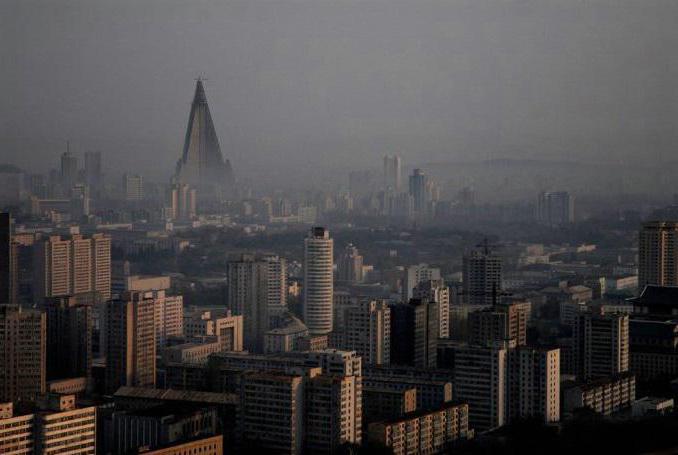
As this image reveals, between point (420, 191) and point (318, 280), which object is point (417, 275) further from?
point (318, 280)

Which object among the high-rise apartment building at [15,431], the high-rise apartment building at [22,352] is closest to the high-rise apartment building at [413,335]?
the high-rise apartment building at [22,352]

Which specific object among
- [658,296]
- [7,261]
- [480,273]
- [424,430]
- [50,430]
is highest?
[7,261]

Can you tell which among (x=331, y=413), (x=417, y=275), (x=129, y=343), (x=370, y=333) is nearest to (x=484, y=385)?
(x=331, y=413)

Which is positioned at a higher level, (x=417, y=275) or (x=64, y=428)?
(x=417, y=275)

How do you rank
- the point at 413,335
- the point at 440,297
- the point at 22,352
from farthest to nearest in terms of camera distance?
the point at 440,297 < the point at 413,335 < the point at 22,352

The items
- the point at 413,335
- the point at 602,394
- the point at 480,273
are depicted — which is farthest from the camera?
the point at 480,273

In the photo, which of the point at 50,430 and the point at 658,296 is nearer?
the point at 50,430

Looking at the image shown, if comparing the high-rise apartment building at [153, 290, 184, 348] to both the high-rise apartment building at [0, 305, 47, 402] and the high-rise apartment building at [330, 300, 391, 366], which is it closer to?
the high-rise apartment building at [330, 300, 391, 366]
